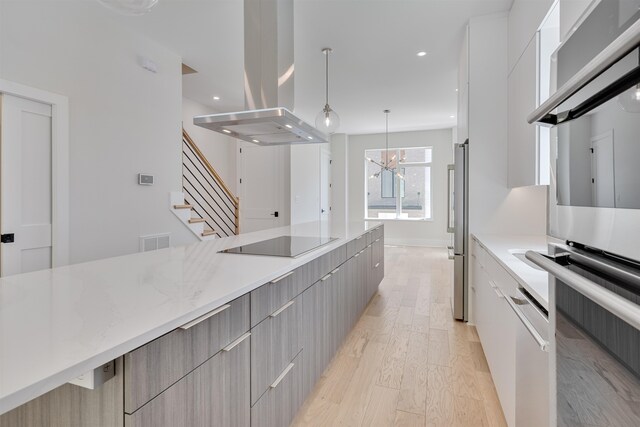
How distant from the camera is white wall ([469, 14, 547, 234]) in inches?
118

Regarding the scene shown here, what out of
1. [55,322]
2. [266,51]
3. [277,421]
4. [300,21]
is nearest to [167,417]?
[55,322]

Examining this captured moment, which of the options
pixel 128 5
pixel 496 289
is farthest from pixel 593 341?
pixel 128 5

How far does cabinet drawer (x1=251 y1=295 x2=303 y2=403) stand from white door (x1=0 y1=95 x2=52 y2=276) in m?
2.35

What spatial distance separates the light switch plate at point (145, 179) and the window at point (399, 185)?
567 centimetres

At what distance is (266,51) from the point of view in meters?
2.43

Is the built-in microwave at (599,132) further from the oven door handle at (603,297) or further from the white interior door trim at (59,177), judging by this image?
the white interior door trim at (59,177)

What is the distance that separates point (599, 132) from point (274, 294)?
3.96 ft

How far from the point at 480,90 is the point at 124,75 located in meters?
3.49

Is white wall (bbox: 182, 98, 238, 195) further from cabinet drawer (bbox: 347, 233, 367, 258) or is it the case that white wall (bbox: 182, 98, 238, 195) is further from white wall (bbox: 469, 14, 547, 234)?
white wall (bbox: 469, 14, 547, 234)

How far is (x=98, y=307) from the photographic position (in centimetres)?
98

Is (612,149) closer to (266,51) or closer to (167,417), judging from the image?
(167,417)

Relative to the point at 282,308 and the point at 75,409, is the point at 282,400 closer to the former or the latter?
the point at 282,308

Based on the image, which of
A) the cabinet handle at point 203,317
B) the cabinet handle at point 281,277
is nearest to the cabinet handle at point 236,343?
the cabinet handle at point 203,317

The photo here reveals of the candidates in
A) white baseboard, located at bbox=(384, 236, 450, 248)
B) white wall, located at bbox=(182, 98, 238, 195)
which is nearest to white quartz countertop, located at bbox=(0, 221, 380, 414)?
white wall, located at bbox=(182, 98, 238, 195)
